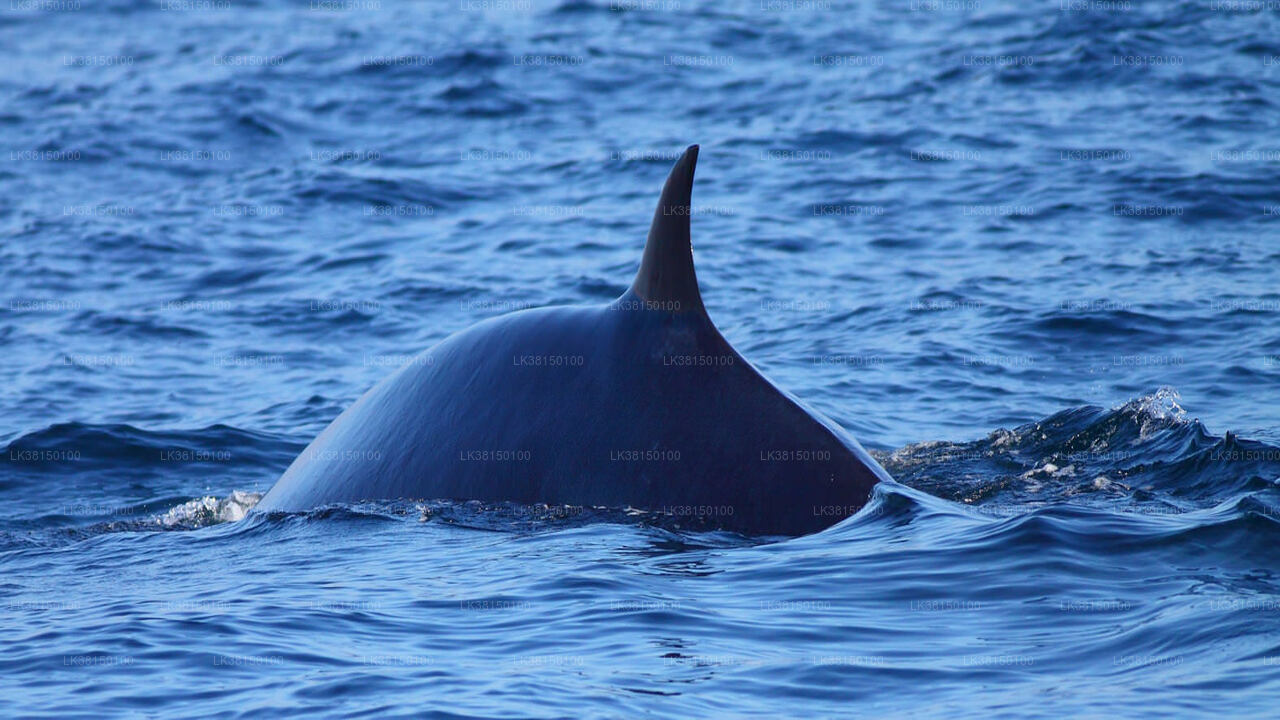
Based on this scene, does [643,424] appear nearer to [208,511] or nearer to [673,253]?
[673,253]

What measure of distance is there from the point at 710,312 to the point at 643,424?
9442mm

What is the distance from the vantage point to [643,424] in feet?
23.4

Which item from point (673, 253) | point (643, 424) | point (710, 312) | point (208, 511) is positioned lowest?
point (208, 511)

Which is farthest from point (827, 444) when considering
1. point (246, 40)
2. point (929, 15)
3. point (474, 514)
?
point (246, 40)

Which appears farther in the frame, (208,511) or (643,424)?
(208,511)

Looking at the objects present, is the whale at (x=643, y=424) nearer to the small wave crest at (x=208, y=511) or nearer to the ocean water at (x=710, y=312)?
the ocean water at (x=710, y=312)

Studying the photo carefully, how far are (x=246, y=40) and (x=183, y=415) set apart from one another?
22.2 metres

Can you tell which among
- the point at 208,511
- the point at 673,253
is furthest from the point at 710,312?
the point at 673,253

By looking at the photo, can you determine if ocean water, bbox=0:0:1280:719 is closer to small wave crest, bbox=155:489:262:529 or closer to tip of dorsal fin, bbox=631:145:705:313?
small wave crest, bbox=155:489:262:529

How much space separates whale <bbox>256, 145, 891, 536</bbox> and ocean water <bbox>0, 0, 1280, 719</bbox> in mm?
183

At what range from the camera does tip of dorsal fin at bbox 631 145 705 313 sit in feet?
23.1

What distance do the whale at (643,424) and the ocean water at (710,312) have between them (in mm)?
183

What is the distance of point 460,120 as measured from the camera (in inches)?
1039

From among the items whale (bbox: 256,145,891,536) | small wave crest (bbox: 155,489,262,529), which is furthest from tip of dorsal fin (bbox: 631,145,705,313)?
small wave crest (bbox: 155,489,262,529)
